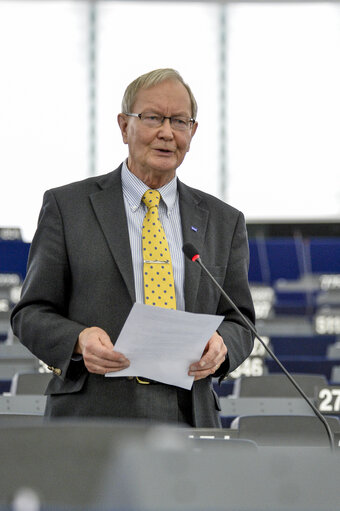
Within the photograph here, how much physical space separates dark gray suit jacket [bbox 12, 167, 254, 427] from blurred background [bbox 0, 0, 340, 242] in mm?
13580

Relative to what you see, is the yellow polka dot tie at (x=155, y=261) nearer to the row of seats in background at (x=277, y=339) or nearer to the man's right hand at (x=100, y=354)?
the man's right hand at (x=100, y=354)

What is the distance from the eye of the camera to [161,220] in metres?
2.62

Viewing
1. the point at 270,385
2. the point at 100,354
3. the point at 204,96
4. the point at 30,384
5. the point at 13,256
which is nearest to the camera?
the point at 100,354

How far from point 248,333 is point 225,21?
47.5ft

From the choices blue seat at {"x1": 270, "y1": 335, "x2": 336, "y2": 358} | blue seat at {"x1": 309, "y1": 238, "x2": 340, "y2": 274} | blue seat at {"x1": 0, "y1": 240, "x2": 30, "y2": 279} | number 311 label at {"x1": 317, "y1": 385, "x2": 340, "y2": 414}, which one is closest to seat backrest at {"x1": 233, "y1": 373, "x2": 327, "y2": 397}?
number 311 label at {"x1": 317, "y1": 385, "x2": 340, "y2": 414}

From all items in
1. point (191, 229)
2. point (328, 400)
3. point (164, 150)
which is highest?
point (164, 150)

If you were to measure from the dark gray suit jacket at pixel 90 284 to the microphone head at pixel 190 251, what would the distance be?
0.30 feet

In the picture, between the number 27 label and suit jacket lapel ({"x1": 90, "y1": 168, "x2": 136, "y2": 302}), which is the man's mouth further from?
the number 27 label

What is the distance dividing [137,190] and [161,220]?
0.32 feet

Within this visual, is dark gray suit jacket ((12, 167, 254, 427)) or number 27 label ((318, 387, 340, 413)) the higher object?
dark gray suit jacket ((12, 167, 254, 427))

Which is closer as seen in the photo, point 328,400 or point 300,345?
point 328,400

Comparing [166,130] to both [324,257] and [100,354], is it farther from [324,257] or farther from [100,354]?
[324,257]

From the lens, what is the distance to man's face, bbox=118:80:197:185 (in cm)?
252

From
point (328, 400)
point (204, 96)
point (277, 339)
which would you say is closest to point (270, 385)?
point (328, 400)
